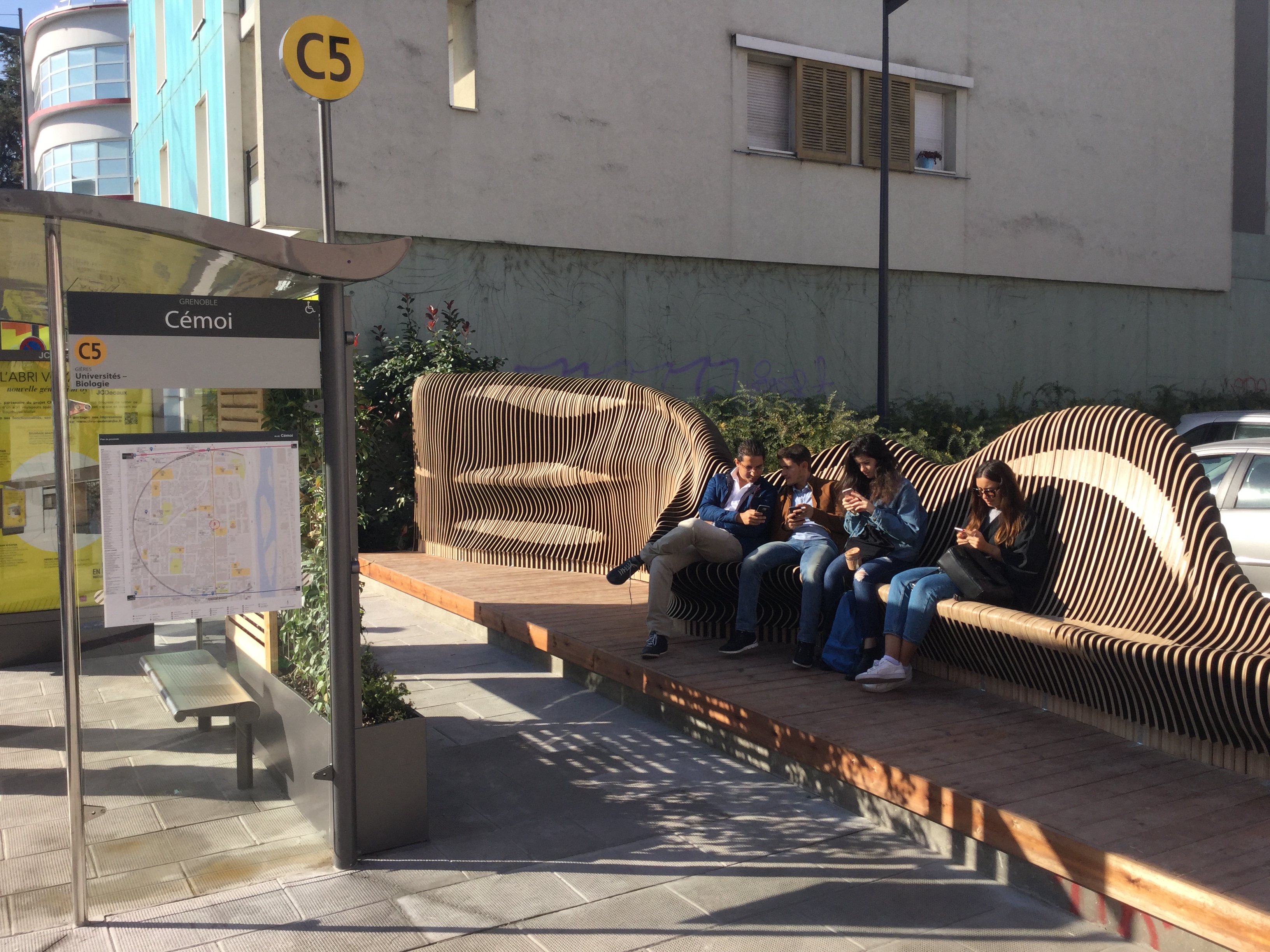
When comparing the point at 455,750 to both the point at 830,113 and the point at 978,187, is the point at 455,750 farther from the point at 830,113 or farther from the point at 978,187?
the point at 978,187

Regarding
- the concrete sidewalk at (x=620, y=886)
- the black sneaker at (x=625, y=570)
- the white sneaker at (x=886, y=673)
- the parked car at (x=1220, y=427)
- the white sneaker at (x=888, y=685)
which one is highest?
the parked car at (x=1220, y=427)

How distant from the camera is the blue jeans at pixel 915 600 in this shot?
234 inches

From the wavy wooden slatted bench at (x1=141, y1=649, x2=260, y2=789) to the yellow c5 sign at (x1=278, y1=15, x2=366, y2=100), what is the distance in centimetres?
266

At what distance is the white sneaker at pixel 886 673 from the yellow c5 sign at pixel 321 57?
3.84 meters

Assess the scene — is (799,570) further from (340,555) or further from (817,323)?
(817,323)

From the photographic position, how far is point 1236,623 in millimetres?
4828

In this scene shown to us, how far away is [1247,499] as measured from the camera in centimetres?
888

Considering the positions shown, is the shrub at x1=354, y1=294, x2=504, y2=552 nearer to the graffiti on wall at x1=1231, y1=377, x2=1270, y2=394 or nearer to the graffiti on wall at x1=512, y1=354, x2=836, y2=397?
the graffiti on wall at x1=512, y1=354, x2=836, y2=397

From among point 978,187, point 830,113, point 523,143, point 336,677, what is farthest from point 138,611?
point 978,187

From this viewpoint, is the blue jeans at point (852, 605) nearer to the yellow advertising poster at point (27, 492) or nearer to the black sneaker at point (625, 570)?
the black sneaker at point (625, 570)

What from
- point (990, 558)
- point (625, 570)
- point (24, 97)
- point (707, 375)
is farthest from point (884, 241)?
point (24, 97)

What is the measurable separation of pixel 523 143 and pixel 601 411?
623 centimetres

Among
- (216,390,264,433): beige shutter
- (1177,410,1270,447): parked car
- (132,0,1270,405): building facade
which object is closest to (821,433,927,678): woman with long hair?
(216,390,264,433): beige shutter

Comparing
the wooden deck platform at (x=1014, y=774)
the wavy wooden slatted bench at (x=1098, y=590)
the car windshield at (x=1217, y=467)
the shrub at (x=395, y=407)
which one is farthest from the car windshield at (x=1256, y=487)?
the shrub at (x=395, y=407)
